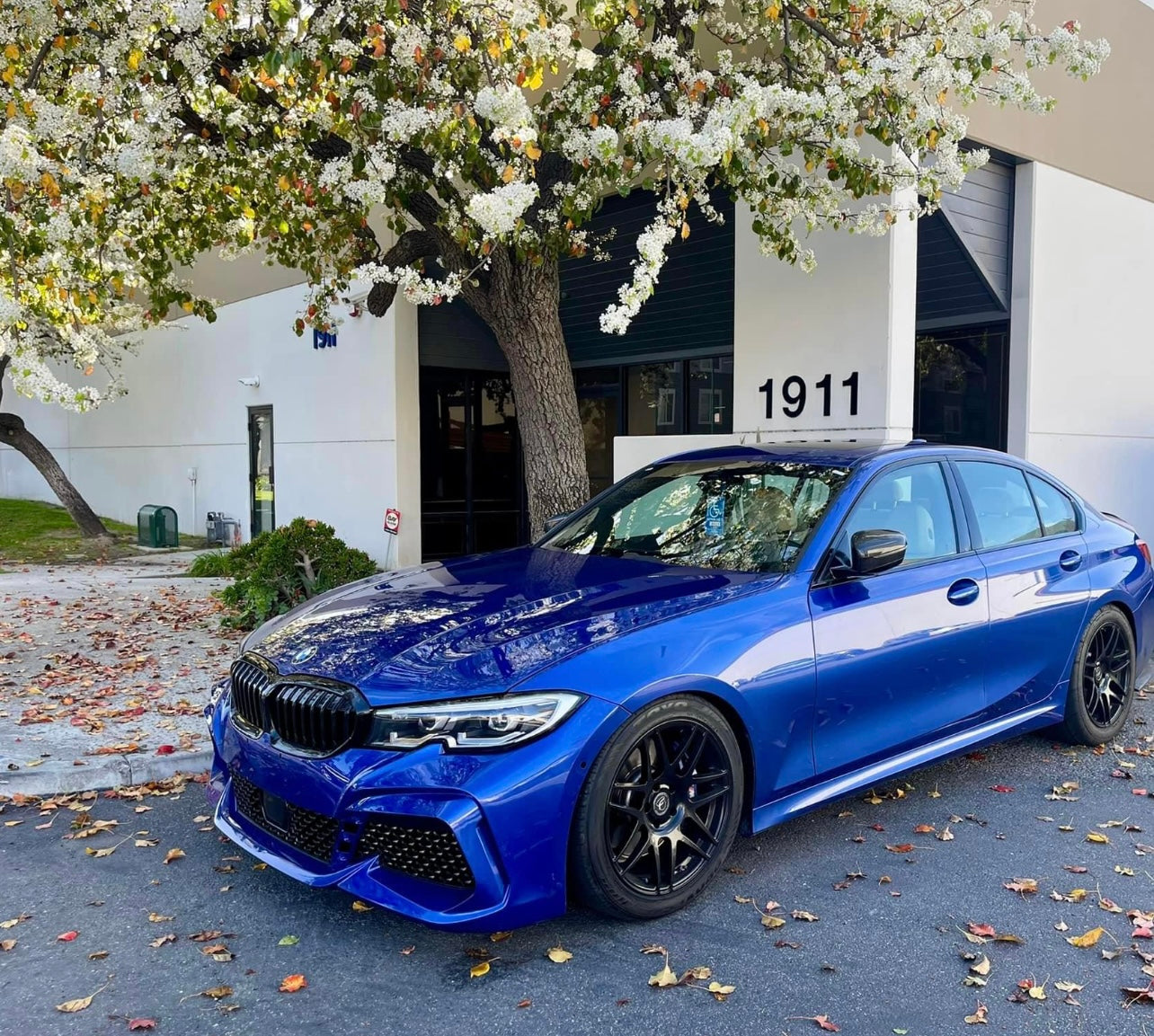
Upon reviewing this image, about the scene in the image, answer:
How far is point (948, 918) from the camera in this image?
11.9 ft

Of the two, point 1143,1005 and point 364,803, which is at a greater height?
point 364,803

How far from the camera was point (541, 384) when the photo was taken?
7633 millimetres

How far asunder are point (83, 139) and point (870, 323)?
5936 millimetres

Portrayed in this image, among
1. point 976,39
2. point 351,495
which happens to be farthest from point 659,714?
point 351,495

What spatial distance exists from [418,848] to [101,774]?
2.77 m

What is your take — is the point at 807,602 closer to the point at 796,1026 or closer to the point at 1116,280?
the point at 796,1026

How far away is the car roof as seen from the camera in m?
4.63

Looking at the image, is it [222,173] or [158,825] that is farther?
[222,173]

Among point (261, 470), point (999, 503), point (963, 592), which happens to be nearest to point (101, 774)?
point (963, 592)

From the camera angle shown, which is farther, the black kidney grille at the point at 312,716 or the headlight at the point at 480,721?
the black kidney grille at the point at 312,716

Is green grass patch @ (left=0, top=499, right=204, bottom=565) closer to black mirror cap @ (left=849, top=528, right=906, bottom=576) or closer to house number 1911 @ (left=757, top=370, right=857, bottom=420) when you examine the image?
house number 1911 @ (left=757, top=370, right=857, bottom=420)

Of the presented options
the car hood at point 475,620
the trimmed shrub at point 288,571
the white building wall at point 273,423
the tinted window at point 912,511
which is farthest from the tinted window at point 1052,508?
the white building wall at point 273,423

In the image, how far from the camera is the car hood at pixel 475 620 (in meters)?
3.30

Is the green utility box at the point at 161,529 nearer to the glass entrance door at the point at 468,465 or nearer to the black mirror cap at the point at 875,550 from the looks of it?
the glass entrance door at the point at 468,465
